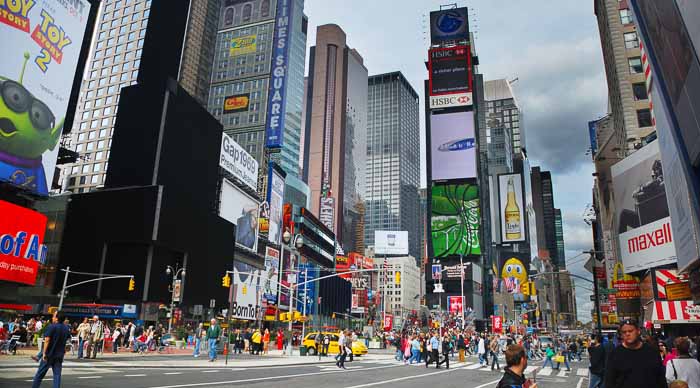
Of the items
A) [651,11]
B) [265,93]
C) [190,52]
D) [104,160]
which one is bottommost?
[651,11]

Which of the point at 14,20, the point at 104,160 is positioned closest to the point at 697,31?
the point at 14,20

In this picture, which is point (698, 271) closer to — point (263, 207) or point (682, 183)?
point (682, 183)

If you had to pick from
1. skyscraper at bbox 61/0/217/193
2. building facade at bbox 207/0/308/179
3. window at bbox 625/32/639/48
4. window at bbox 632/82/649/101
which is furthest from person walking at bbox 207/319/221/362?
building facade at bbox 207/0/308/179

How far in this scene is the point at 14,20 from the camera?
4000 centimetres

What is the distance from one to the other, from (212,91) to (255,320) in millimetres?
74862

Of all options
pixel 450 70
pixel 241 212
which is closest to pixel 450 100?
pixel 450 70

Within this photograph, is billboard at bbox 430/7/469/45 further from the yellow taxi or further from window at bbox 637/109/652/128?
the yellow taxi

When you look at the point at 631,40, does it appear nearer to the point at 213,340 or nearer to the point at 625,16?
the point at 625,16

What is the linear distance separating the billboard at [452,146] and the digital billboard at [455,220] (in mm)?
3470

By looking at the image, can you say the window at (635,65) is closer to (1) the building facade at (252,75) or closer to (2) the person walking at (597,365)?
(2) the person walking at (597,365)

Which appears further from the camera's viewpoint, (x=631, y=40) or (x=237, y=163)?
A: (x=237, y=163)

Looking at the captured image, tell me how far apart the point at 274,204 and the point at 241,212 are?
13964 millimetres

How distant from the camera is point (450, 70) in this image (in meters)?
121

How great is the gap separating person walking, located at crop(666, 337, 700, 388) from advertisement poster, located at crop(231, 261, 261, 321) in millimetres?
68256
